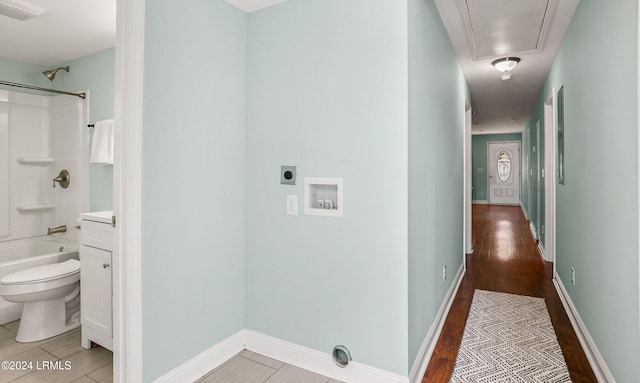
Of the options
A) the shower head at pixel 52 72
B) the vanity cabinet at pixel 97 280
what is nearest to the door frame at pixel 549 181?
the vanity cabinet at pixel 97 280

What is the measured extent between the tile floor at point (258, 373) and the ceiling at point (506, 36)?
→ 8.48 feet

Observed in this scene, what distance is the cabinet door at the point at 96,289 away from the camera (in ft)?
7.69

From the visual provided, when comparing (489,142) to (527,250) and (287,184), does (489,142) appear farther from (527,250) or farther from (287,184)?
(287,184)

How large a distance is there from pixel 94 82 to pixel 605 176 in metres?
4.01

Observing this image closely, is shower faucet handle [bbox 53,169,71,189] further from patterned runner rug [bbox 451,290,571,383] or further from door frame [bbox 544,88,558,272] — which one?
door frame [bbox 544,88,558,272]

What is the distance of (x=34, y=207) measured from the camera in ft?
12.0

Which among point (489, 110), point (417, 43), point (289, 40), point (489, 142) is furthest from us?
point (489, 142)

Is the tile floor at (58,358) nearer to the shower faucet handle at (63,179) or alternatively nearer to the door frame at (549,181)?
the shower faucet handle at (63,179)

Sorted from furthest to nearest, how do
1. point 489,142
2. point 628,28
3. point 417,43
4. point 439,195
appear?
point 489,142, point 439,195, point 417,43, point 628,28

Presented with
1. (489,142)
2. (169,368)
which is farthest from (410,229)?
(489,142)

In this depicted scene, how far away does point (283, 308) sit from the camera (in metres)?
2.30

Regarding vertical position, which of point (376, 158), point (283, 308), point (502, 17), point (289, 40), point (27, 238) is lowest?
point (283, 308)

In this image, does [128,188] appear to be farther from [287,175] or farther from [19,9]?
[19,9]

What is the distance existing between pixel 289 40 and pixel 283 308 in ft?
5.43
